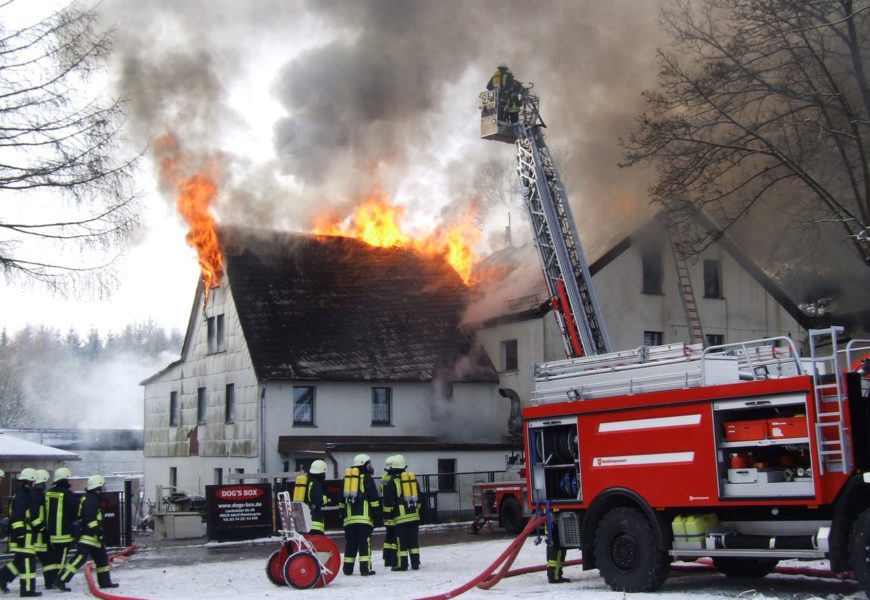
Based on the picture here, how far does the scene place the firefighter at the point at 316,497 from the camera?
47.6ft

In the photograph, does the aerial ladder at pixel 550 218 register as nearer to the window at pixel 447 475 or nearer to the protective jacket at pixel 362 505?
the window at pixel 447 475

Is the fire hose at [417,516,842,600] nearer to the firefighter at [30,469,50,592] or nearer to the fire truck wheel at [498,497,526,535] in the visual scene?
the firefighter at [30,469,50,592]

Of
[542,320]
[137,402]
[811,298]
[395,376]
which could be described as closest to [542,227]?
[542,320]

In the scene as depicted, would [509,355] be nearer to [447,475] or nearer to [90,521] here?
[447,475]

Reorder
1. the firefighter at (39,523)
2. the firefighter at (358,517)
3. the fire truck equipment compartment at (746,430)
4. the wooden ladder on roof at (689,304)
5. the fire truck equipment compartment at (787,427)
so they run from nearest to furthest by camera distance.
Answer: the fire truck equipment compartment at (787,427)
the fire truck equipment compartment at (746,430)
the firefighter at (39,523)
the firefighter at (358,517)
the wooden ladder on roof at (689,304)

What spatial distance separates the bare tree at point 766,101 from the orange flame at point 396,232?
12951 mm

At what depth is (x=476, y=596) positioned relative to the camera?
12.5m

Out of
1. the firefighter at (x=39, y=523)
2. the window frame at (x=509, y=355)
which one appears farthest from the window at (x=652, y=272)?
the firefighter at (x=39, y=523)

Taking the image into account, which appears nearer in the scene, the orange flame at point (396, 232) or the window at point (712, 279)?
the orange flame at point (396, 232)

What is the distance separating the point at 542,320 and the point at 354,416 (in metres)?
6.42

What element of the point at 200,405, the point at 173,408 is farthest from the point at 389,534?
the point at 173,408

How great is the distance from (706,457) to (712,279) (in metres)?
24.4

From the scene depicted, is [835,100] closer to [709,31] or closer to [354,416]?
[709,31]

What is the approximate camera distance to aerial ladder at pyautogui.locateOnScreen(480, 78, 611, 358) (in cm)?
2695
